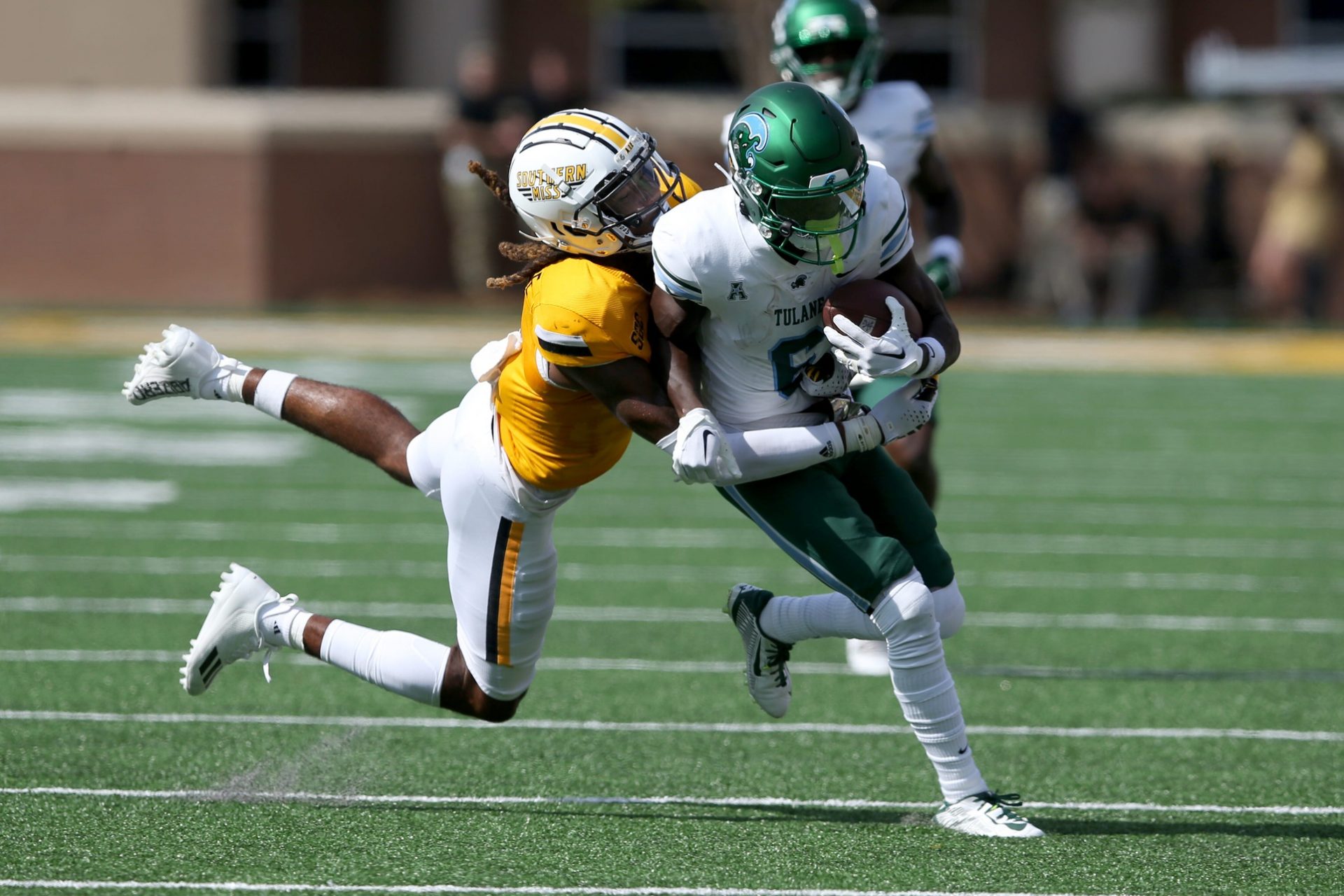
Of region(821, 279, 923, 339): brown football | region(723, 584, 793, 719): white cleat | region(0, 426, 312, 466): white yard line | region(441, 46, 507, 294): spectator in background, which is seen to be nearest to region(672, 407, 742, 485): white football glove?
region(821, 279, 923, 339): brown football

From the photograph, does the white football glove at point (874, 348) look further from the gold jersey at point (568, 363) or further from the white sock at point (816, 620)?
the white sock at point (816, 620)

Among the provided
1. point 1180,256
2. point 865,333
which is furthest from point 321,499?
point 1180,256

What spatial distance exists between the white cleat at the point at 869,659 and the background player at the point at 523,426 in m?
1.78

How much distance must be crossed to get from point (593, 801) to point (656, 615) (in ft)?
7.45

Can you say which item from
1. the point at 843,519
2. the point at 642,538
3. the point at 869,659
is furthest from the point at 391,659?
the point at 642,538

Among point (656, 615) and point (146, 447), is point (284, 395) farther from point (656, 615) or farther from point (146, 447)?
point (146, 447)

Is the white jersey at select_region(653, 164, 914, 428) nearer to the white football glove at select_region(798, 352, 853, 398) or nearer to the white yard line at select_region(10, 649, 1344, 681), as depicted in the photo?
the white football glove at select_region(798, 352, 853, 398)

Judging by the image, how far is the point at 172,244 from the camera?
18.0 m

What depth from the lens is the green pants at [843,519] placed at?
3805mm

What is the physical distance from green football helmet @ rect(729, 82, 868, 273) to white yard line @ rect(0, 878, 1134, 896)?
1.22 meters

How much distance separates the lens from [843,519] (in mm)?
3824

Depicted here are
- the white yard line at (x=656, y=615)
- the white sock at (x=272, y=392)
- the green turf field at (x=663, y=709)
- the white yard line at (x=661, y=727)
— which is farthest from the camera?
the white yard line at (x=656, y=615)

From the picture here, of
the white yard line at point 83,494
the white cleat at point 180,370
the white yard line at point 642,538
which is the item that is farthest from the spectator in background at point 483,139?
the white cleat at point 180,370

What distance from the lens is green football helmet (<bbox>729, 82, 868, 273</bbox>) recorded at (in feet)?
11.8
